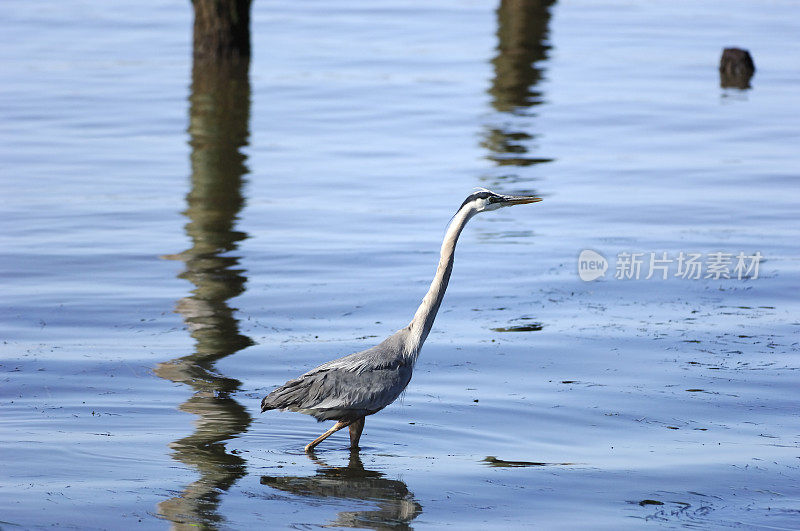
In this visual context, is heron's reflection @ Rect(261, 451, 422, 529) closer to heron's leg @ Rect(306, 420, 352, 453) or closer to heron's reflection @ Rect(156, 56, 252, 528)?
heron's leg @ Rect(306, 420, 352, 453)

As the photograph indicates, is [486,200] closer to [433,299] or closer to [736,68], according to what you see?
[433,299]

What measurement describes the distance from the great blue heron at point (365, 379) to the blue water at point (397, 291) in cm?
28

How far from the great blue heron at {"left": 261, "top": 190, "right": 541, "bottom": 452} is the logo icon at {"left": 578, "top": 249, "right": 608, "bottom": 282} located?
3698 millimetres

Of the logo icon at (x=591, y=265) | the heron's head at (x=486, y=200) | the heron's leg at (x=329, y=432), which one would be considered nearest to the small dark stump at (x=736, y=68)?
the logo icon at (x=591, y=265)

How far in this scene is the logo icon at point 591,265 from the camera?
1104 centimetres

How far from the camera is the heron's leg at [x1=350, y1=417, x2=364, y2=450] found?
7418 mm

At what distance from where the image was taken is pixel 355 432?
743 centimetres

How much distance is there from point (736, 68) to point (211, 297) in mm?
12568

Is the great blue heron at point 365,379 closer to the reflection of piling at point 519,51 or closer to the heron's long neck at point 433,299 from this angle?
the heron's long neck at point 433,299

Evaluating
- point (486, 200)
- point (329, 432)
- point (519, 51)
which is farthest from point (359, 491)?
point (519, 51)

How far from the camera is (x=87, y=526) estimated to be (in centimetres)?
608

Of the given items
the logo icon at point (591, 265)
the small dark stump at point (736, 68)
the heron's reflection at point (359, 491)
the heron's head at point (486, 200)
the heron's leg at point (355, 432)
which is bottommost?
the heron's reflection at point (359, 491)

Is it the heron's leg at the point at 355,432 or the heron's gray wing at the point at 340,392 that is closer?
the heron's gray wing at the point at 340,392

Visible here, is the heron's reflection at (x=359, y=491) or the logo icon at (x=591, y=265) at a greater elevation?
the logo icon at (x=591, y=265)
